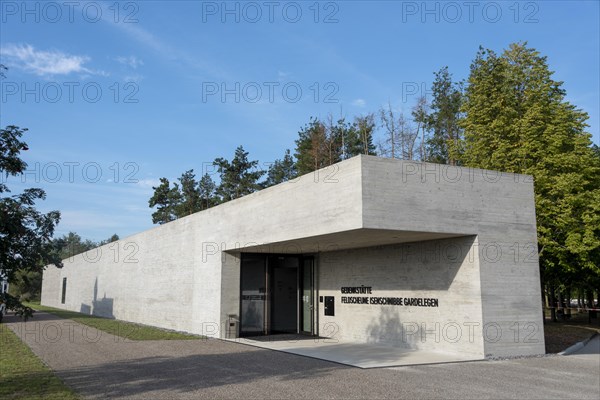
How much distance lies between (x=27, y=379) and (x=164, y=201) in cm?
4699

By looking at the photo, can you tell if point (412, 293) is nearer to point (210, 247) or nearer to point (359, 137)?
point (210, 247)

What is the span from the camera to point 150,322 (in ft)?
81.4

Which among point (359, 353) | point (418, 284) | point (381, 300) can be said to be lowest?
point (359, 353)

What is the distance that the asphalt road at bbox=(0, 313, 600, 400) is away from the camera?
834 centimetres

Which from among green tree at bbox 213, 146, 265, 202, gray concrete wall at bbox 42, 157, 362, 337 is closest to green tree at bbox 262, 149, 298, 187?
green tree at bbox 213, 146, 265, 202

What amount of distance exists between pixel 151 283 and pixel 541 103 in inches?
803

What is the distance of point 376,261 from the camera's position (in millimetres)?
15922

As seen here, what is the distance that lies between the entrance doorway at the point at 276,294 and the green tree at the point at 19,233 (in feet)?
35.5

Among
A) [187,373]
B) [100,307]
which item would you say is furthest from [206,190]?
[187,373]

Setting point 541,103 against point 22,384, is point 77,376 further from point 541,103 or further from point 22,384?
point 541,103

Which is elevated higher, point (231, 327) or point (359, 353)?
point (231, 327)

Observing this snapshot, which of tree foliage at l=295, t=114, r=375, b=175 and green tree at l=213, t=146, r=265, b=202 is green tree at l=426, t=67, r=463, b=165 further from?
green tree at l=213, t=146, r=265, b=202

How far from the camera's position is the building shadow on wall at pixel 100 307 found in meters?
32.3

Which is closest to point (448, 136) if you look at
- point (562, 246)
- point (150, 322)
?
point (562, 246)
